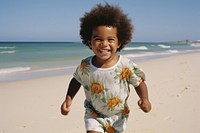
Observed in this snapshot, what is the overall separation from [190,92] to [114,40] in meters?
3.90

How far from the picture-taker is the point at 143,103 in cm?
246

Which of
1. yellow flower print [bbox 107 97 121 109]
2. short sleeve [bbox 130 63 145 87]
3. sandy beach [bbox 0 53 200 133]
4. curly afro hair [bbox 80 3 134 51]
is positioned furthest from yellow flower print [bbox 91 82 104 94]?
sandy beach [bbox 0 53 200 133]

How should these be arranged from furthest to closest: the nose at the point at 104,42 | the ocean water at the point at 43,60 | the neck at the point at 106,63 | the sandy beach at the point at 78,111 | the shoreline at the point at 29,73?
the ocean water at the point at 43,60 < the shoreline at the point at 29,73 < the sandy beach at the point at 78,111 < the neck at the point at 106,63 < the nose at the point at 104,42

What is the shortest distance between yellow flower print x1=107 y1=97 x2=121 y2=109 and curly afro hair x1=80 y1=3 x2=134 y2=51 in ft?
1.55

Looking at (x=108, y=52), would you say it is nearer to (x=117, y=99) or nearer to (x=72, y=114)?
(x=117, y=99)

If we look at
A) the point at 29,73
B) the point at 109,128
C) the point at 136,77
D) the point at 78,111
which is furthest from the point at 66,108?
the point at 29,73

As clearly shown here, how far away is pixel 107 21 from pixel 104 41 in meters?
0.17

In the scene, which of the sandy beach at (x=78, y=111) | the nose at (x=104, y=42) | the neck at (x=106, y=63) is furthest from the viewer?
the sandy beach at (x=78, y=111)

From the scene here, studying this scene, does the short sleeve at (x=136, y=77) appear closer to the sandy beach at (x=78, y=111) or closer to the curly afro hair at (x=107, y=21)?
the curly afro hair at (x=107, y=21)

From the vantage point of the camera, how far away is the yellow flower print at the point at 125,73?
2410mm

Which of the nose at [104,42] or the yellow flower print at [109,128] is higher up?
the nose at [104,42]

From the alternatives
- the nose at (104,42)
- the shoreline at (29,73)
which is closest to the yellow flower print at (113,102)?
the nose at (104,42)

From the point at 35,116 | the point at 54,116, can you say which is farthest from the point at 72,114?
the point at 35,116

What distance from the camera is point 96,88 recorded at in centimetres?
241
